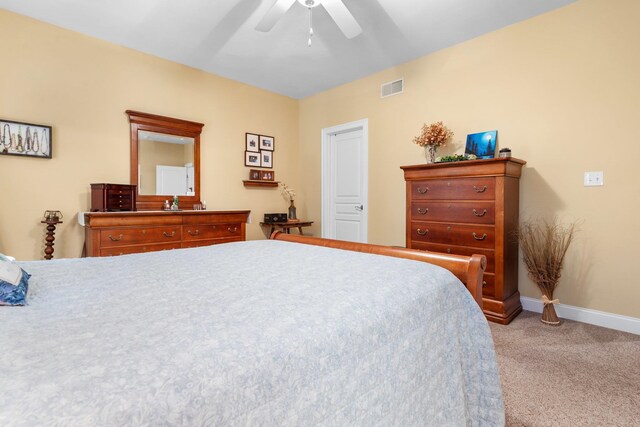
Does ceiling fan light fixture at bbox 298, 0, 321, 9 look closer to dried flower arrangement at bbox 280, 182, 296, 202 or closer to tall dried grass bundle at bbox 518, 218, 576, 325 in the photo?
tall dried grass bundle at bbox 518, 218, 576, 325

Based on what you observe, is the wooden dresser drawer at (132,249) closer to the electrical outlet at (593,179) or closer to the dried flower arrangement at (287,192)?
the dried flower arrangement at (287,192)

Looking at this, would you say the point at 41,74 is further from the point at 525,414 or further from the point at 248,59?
the point at 525,414

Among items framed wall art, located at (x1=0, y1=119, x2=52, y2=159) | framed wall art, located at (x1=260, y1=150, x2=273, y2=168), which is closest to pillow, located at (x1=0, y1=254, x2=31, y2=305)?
framed wall art, located at (x1=0, y1=119, x2=52, y2=159)

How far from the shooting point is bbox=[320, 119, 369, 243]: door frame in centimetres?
436

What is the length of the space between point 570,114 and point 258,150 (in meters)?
3.70

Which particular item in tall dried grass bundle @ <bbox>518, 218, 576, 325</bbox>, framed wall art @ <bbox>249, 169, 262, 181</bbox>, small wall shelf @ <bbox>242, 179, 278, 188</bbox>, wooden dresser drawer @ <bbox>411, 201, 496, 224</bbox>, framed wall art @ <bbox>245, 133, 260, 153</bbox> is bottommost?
tall dried grass bundle @ <bbox>518, 218, 576, 325</bbox>

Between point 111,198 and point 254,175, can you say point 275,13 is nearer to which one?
point 111,198

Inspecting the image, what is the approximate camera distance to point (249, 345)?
65 cm

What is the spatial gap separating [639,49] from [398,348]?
325 cm

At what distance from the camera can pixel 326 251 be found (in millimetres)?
1658

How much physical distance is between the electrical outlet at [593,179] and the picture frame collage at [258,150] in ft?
12.4

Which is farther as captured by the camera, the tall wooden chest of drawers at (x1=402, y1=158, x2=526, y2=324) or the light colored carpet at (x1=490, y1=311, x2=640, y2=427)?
the tall wooden chest of drawers at (x1=402, y1=158, x2=526, y2=324)

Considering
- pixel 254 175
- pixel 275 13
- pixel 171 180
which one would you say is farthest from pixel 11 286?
pixel 254 175

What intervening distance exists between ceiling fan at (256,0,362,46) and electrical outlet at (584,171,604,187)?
7.61 feet
